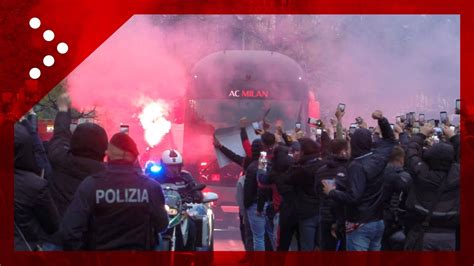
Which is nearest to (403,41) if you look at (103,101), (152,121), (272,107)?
(103,101)

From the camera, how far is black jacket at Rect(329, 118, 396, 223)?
548 centimetres

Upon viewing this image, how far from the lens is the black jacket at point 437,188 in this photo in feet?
16.5

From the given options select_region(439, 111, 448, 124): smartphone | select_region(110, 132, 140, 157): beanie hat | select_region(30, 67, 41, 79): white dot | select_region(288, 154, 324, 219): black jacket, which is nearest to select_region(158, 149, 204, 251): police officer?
select_region(288, 154, 324, 219): black jacket

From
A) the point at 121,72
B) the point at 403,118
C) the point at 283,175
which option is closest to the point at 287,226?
the point at 283,175

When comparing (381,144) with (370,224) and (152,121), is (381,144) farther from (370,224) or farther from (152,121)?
(152,121)

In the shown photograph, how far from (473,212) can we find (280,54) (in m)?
7.01

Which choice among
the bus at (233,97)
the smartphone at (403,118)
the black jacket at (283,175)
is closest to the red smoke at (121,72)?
the bus at (233,97)

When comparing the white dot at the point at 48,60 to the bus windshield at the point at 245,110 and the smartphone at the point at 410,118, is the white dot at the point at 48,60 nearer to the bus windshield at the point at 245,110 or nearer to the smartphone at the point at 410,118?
the smartphone at the point at 410,118

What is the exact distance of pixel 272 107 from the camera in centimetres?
1072

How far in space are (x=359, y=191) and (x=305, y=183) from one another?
36.0 inches

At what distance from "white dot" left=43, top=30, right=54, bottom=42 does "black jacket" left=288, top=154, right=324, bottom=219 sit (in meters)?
3.42

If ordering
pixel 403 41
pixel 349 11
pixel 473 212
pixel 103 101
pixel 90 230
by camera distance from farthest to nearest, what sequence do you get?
1. pixel 403 41
2. pixel 103 101
3. pixel 473 212
4. pixel 90 230
5. pixel 349 11

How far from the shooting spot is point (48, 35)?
3143mm

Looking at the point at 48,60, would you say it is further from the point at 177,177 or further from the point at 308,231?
the point at 308,231
